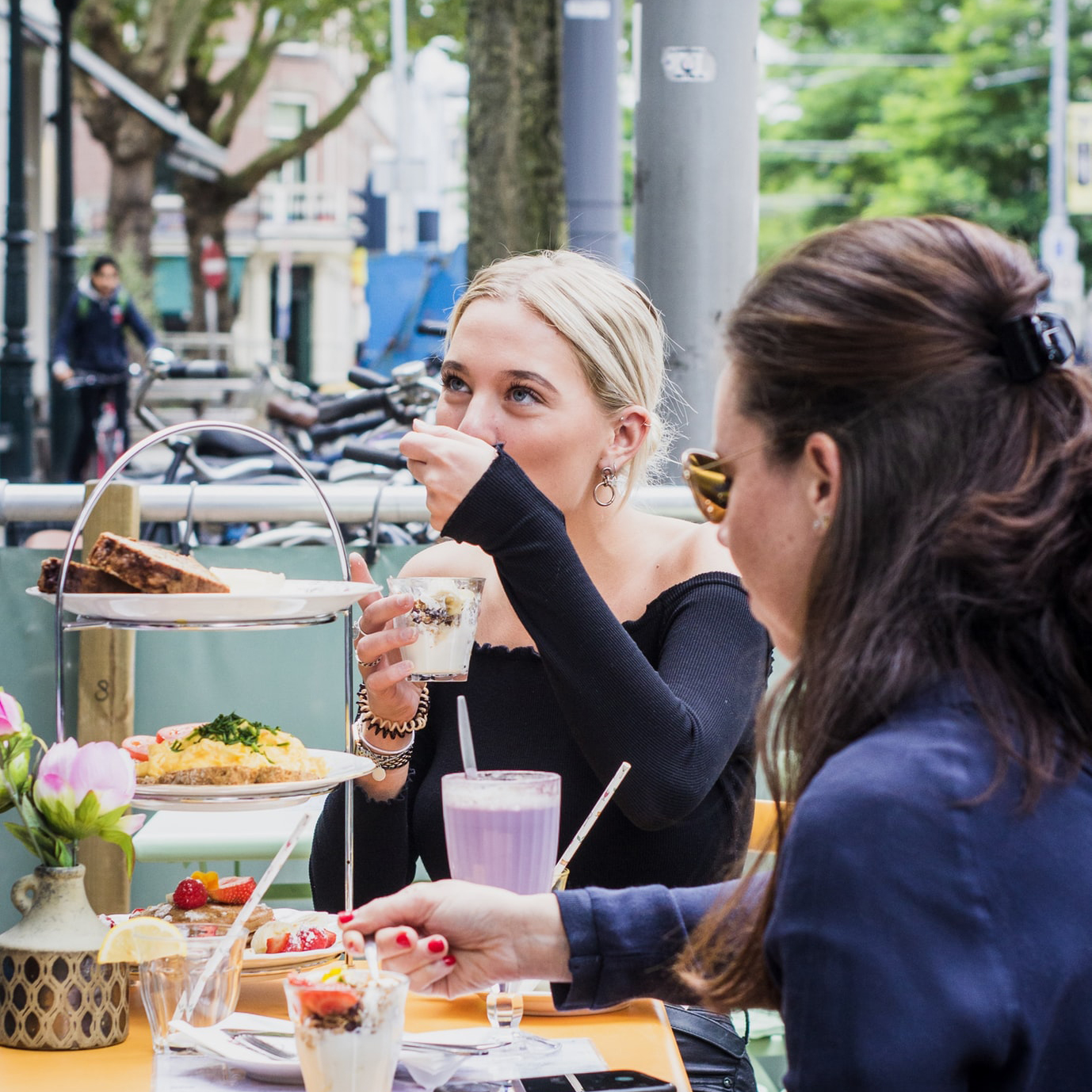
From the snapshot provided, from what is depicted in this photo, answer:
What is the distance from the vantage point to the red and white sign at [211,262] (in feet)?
76.2

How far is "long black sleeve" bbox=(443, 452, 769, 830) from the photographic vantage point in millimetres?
2039

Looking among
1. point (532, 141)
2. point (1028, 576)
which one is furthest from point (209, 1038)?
point (532, 141)

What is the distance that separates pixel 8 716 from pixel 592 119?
5377mm

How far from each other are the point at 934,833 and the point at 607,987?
2.06ft

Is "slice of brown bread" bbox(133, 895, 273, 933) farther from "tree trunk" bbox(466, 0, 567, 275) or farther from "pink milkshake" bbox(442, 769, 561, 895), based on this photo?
"tree trunk" bbox(466, 0, 567, 275)

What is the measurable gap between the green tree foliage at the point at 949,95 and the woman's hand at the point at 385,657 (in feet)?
88.3

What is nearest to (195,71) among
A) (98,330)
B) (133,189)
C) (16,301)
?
(133,189)

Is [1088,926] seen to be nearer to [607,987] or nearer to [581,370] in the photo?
[607,987]

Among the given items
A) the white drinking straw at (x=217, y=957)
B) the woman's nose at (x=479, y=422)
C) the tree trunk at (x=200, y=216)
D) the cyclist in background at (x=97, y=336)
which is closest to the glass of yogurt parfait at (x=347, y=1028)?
the white drinking straw at (x=217, y=957)

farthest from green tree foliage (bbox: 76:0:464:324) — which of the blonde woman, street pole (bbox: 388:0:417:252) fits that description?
the blonde woman

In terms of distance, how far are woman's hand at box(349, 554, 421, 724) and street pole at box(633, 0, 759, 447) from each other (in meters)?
2.38

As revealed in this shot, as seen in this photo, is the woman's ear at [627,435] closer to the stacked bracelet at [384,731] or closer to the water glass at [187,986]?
the stacked bracelet at [384,731]

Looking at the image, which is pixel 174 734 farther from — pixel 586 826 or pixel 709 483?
pixel 709 483

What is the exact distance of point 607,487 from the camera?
264 centimetres
